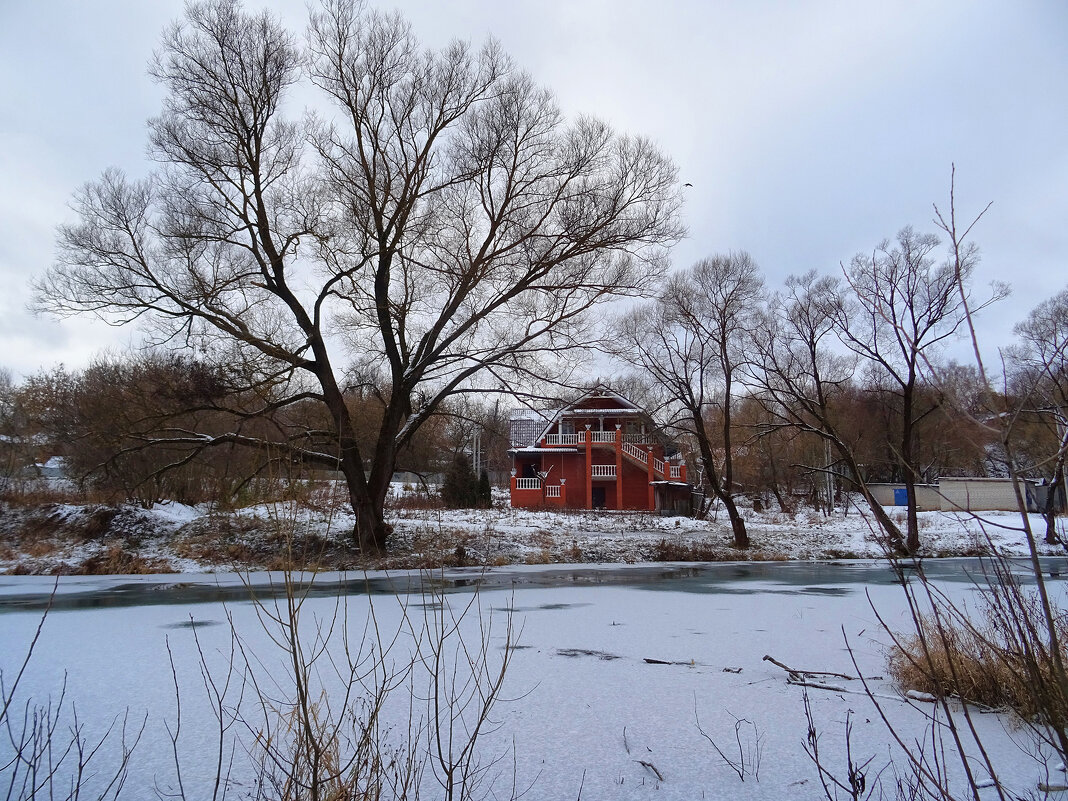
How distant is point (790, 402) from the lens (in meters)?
21.4

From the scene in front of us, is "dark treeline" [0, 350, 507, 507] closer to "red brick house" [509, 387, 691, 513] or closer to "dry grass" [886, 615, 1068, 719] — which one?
"dry grass" [886, 615, 1068, 719]

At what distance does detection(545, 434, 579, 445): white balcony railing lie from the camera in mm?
36969

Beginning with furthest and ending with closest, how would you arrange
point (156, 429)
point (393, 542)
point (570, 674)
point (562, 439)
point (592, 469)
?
point (562, 439), point (592, 469), point (393, 542), point (156, 429), point (570, 674)

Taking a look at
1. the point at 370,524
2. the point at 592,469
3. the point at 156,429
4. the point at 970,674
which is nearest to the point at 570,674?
the point at 970,674

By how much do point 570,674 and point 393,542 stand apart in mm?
14010

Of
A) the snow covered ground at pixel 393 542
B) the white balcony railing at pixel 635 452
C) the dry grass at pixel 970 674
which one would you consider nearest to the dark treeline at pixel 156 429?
the snow covered ground at pixel 393 542

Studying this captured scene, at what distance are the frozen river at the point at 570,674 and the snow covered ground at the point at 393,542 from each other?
5075mm

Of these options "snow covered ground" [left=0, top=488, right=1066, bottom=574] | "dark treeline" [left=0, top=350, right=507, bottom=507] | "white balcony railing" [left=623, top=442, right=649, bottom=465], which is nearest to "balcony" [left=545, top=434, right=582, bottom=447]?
"white balcony railing" [left=623, top=442, right=649, bottom=465]

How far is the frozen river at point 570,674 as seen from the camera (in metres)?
3.37

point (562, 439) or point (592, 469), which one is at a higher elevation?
point (562, 439)

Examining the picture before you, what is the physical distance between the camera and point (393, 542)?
1852 cm

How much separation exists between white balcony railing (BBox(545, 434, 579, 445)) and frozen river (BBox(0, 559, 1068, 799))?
86.2ft

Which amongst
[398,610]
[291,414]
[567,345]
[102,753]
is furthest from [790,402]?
[102,753]

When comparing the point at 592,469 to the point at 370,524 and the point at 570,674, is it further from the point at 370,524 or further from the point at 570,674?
the point at 570,674
